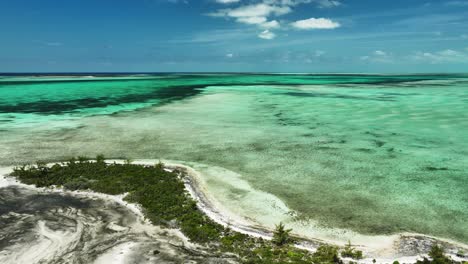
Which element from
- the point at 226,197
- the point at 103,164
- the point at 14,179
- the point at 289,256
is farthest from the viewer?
the point at 103,164

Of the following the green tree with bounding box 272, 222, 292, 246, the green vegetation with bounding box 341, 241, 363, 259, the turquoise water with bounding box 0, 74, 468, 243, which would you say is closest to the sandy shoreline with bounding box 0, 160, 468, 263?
the green vegetation with bounding box 341, 241, 363, 259

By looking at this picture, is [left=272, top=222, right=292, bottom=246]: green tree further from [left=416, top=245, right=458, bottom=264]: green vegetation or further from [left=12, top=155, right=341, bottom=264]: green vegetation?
[left=416, top=245, right=458, bottom=264]: green vegetation

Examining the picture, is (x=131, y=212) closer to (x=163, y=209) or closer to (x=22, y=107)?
(x=163, y=209)

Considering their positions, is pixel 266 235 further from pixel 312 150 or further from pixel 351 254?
pixel 312 150

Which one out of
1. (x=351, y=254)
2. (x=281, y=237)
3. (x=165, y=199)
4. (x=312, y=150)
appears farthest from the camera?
(x=312, y=150)

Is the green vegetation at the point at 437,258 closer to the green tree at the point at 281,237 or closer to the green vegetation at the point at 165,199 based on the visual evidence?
the green vegetation at the point at 165,199

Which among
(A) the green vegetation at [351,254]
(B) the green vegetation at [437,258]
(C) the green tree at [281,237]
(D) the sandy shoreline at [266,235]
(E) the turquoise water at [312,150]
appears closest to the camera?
(B) the green vegetation at [437,258]

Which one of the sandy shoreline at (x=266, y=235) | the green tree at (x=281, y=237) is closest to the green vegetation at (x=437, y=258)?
the sandy shoreline at (x=266, y=235)

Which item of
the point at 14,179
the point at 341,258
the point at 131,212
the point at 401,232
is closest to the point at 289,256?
the point at 341,258

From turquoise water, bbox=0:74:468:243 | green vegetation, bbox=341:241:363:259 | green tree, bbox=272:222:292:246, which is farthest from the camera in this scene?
turquoise water, bbox=0:74:468:243

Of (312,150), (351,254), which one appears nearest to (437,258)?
(351,254)

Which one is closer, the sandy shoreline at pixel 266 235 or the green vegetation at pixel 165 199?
the green vegetation at pixel 165 199
